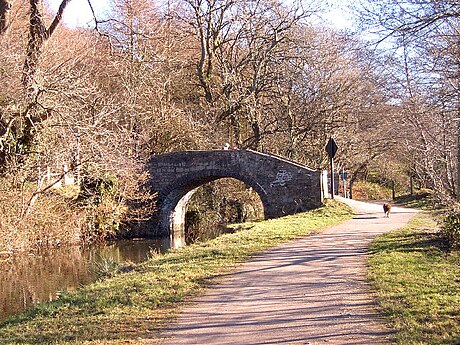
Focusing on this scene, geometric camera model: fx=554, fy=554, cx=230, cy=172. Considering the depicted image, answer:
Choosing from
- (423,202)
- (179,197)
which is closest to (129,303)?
(179,197)

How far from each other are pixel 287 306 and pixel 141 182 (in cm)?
1427

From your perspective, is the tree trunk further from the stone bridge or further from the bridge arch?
the bridge arch

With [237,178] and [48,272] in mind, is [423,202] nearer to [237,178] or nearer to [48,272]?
[237,178]

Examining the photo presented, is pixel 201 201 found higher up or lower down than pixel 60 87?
lower down

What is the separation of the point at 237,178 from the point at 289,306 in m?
13.9

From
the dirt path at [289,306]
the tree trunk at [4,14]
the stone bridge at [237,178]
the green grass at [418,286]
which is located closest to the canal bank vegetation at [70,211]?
the stone bridge at [237,178]

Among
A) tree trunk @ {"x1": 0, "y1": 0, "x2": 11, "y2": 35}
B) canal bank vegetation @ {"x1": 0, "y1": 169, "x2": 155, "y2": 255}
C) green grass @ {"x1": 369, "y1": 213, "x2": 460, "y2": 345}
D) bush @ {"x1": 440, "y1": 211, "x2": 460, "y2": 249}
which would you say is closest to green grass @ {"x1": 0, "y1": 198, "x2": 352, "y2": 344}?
green grass @ {"x1": 369, "y1": 213, "x2": 460, "y2": 345}

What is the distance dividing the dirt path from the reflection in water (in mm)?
3820

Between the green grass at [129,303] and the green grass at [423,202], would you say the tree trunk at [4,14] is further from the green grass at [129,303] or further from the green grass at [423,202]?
the green grass at [423,202]

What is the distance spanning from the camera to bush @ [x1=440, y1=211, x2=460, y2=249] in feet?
31.2

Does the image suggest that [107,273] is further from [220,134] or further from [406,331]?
[220,134]

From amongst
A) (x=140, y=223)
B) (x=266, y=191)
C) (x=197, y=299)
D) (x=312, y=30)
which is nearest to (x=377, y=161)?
(x=312, y=30)

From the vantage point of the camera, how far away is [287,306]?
6.33 meters

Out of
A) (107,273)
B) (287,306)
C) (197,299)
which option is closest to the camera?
(287,306)
